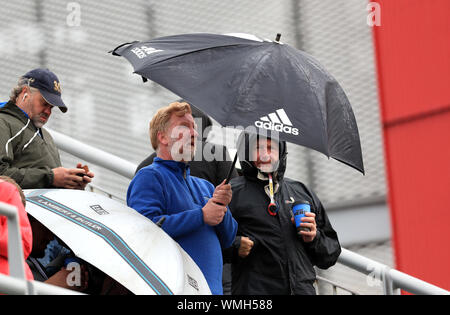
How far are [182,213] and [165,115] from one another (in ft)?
1.54

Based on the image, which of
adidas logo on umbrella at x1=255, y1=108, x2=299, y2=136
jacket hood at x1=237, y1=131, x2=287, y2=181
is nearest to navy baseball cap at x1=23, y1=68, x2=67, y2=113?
jacket hood at x1=237, y1=131, x2=287, y2=181

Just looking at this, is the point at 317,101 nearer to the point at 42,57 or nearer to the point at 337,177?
the point at 337,177

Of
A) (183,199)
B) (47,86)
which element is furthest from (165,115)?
(47,86)

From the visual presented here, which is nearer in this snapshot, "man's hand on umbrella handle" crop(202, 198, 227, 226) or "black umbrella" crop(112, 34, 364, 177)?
"black umbrella" crop(112, 34, 364, 177)

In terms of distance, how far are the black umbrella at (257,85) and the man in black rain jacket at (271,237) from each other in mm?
441

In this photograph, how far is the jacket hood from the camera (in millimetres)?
3896

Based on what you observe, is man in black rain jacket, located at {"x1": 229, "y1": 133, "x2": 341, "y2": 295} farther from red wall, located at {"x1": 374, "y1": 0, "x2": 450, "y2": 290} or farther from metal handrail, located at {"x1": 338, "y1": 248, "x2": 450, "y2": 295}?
red wall, located at {"x1": 374, "y1": 0, "x2": 450, "y2": 290}

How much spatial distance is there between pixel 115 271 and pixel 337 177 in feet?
20.2

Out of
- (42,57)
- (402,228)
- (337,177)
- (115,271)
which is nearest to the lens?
(115,271)

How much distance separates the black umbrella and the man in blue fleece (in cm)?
26

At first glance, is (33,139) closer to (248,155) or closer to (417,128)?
(248,155)

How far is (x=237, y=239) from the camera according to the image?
3746 millimetres

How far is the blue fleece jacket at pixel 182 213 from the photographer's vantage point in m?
3.41
